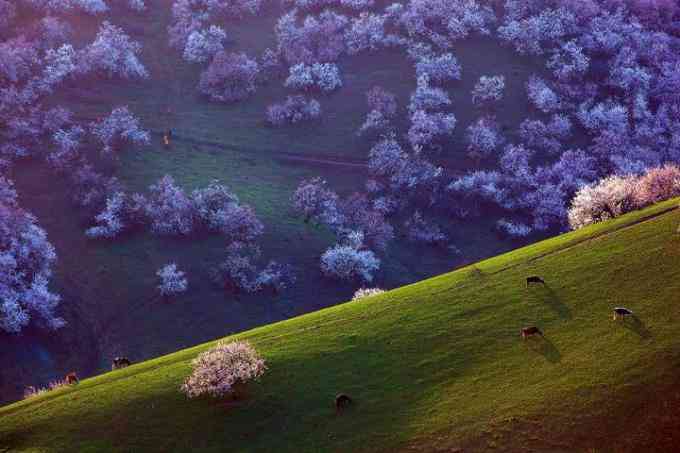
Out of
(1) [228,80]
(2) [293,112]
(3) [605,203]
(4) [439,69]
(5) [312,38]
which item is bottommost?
(3) [605,203]

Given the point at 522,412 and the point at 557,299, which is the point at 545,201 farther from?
the point at 522,412

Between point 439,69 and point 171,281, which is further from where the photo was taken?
point 439,69

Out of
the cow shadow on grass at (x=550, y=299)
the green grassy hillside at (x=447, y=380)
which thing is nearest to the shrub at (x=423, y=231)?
the green grassy hillside at (x=447, y=380)

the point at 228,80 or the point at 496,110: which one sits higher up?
the point at 228,80

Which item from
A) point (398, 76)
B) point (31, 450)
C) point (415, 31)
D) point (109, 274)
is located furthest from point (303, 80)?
point (31, 450)

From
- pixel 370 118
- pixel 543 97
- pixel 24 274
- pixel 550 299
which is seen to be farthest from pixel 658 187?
pixel 24 274

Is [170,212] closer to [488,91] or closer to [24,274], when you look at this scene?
[24,274]
